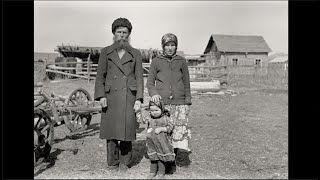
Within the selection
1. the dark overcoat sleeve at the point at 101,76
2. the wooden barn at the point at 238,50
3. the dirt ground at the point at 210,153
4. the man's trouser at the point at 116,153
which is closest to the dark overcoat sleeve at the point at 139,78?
the dark overcoat sleeve at the point at 101,76

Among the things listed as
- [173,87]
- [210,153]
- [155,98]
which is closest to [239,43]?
[210,153]

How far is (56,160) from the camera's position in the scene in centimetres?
475

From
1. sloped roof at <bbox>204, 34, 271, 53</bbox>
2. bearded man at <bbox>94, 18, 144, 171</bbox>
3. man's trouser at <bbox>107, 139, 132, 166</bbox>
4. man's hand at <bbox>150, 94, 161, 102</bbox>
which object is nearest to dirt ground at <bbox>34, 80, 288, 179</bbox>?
man's trouser at <bbox>107, 139, 132, 166</bbox>

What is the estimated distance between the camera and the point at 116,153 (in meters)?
4.32

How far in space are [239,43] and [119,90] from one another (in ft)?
110

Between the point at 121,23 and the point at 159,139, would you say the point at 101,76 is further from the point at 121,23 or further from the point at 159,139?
the point at 159,139

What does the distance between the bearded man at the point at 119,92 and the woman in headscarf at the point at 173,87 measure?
0.77 ft

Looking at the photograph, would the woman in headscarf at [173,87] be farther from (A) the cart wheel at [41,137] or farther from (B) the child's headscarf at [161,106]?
(A) the cart wheel at [41,137]
